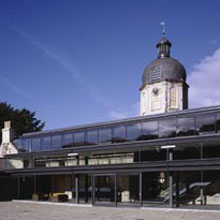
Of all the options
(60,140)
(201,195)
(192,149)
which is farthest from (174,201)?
(60,140)

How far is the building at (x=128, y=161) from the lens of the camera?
71.4 feet

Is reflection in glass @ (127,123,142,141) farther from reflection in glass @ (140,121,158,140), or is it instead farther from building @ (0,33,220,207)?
reflection in glass @ (140,121,158,140)

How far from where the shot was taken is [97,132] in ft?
88.2

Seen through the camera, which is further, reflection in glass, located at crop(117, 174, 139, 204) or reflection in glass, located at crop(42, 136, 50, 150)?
reflection in glass, located at crop(42, 136, 50, 150)

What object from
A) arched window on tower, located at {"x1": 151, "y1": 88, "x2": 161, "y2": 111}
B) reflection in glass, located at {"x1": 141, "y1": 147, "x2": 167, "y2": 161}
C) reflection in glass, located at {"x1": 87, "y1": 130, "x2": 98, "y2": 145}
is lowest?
reflection in glass, located at {"x1": 141, "y1": 147, "x2": 167, "y2": 161}

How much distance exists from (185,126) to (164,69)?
21.4 m

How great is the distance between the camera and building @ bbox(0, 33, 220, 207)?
21.8 metres

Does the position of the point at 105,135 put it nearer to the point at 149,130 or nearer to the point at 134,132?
the point at 134,132

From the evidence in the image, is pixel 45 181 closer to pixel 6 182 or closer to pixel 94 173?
pixel 6 182

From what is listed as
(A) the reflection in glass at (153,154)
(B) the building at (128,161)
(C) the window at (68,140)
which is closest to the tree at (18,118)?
(B) the building at (128,161)

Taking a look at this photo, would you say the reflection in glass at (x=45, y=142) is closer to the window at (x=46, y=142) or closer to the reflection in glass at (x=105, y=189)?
the window at (x=46, y=142)

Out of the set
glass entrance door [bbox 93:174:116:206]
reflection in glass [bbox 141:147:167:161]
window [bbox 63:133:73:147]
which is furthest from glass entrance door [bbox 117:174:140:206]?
window [bbox 63:133:73:147]

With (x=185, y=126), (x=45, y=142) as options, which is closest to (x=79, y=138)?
(x=45, y=142)

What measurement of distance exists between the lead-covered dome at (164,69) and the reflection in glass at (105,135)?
17.7 metres
